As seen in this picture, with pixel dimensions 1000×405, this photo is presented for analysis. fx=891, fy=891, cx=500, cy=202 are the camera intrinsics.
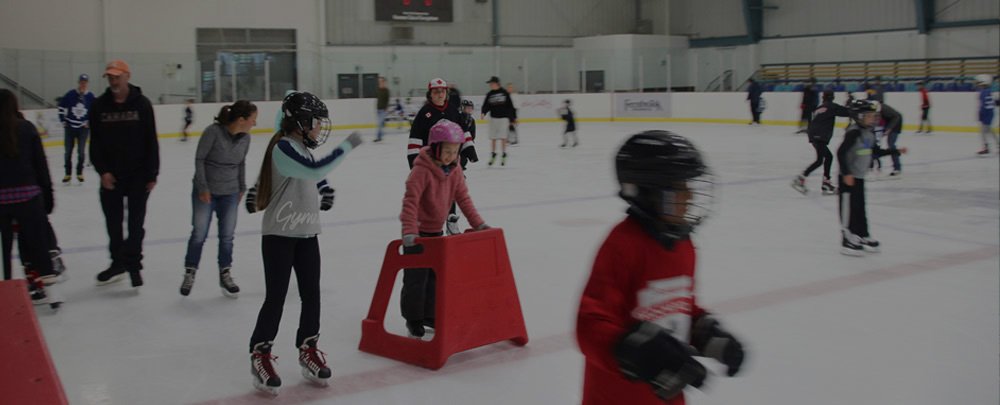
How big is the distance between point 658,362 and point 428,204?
313 centimetres

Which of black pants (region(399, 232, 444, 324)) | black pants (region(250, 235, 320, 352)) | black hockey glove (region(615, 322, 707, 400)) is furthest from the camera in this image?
black pants (region(399, 232, 444, 324))

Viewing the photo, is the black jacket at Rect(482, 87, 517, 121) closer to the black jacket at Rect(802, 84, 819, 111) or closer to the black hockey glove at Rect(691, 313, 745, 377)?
the black jacket at Rect(802, 84, 819, 111)

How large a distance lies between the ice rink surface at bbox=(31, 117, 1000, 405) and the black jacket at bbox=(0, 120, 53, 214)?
84cm

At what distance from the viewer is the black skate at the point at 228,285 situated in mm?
6062

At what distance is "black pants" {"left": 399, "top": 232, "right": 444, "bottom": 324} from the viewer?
481cm

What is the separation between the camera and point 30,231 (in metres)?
5.46

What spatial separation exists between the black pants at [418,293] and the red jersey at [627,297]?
281 cm

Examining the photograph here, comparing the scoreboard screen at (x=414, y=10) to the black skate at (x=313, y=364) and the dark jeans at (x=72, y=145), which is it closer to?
the dark jeans at (x=72, y=145)

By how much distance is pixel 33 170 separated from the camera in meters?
5.49

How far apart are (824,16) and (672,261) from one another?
3235 cm

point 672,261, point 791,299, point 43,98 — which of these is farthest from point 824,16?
point 672,261

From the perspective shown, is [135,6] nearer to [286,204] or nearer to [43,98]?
[43,98]

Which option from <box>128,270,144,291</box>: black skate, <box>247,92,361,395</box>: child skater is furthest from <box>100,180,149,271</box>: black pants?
<box>247,92,361,395</box>: child skater

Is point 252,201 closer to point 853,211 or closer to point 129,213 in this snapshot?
point 129,213
